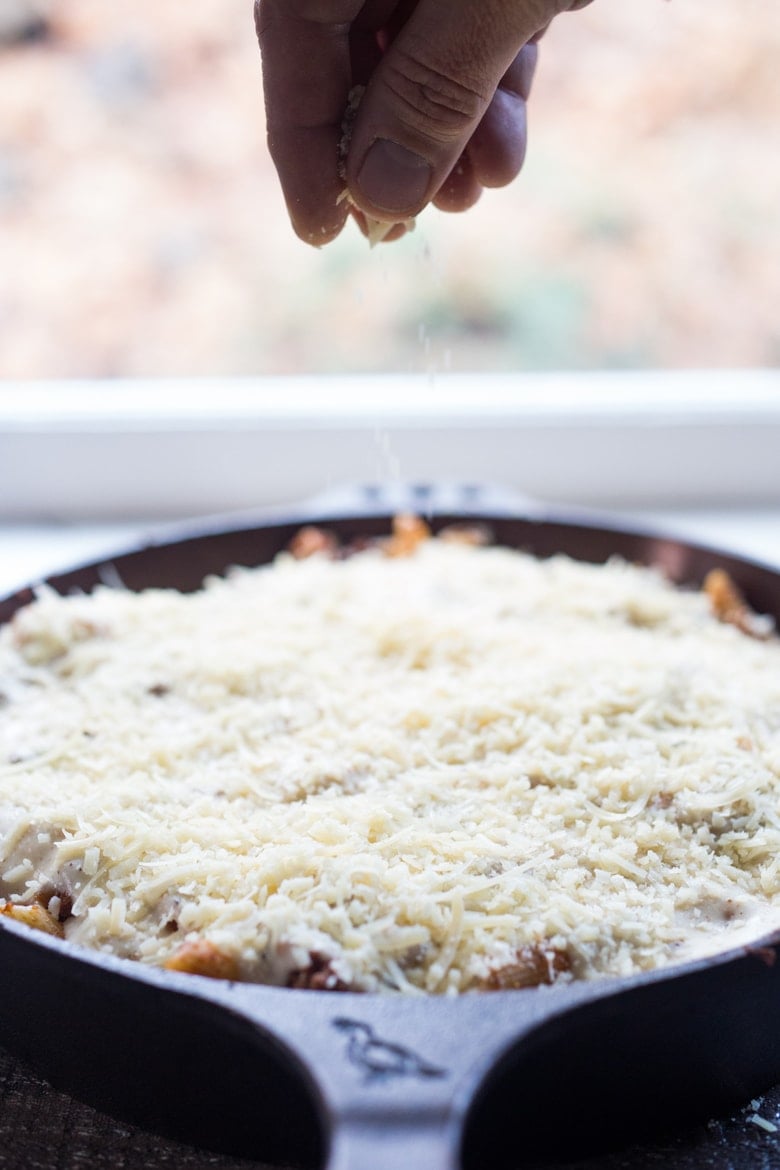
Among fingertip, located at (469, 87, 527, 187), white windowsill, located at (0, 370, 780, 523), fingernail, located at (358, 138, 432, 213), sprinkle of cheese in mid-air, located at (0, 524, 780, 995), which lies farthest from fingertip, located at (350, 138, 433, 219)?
white windowsill, located at (0, 370, 780, 523)

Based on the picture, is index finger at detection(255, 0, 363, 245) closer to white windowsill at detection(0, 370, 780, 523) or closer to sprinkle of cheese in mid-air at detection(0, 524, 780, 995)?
sprinkle of cheese in mid-air at detection(0, 524, 780, 995)

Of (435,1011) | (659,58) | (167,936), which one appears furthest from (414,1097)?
(659,58)

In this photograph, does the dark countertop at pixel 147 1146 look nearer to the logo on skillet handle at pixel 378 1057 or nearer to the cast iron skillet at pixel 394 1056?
the cast iron skillet at pixel 394 1056

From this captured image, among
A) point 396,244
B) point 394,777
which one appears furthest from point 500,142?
point 396,244

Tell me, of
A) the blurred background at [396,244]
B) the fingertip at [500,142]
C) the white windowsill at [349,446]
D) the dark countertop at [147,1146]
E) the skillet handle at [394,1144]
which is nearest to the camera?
the skillet handle at [394,1144]

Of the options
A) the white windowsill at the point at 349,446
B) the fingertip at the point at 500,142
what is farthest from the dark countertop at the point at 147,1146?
the white windowsill at the point at 349,446

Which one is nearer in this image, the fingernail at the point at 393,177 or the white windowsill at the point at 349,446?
the fingernail at the point at 393,177

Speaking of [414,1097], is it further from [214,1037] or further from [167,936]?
[167,936]
